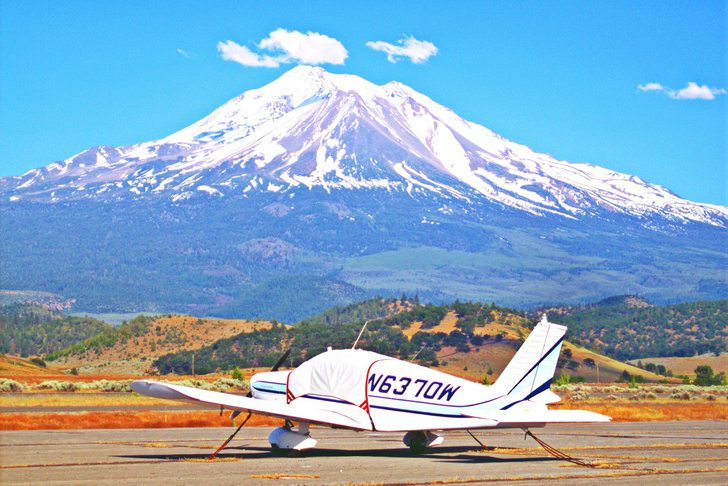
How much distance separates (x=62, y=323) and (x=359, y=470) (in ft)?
589

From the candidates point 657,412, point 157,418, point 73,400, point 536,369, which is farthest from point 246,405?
point 657,412

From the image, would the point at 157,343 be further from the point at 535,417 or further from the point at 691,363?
the point at 535,417

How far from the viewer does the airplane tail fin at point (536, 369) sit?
27938 mm

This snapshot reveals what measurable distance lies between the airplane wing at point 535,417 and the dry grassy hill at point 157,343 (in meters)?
107

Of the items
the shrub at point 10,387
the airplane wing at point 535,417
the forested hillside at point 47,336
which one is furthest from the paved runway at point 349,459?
the forested hillside at point 47,336

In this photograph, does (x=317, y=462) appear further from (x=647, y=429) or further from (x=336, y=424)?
(x=647, y=429)

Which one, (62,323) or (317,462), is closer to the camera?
(317,462)

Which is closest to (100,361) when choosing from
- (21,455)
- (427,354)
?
(427,354)

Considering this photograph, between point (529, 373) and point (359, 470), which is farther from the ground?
point (529, 373)

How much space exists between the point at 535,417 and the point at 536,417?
1.2 inches

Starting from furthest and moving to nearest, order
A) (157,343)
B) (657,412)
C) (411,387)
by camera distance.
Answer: (157,343), (657,412), (411,387)

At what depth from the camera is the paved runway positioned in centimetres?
2472

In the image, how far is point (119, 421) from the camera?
41.8 m

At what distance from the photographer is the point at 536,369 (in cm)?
2800
